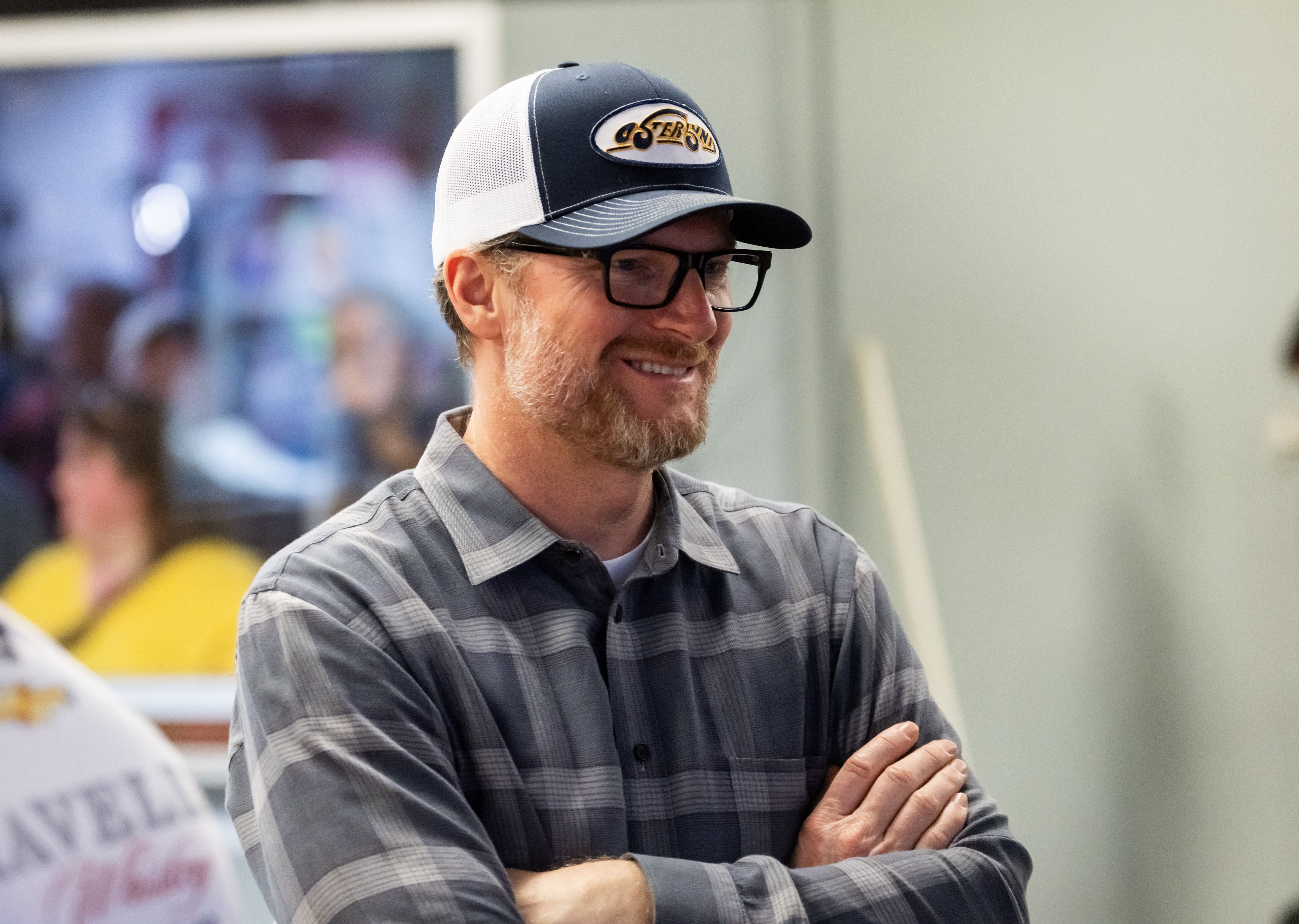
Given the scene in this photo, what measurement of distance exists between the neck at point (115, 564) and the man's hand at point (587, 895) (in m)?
2.16

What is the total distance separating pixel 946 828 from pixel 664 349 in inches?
22.6

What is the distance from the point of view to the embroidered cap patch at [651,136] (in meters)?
1.24

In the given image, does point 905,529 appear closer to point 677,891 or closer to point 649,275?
point 649,275

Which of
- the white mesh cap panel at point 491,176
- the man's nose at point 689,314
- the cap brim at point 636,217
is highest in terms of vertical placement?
the white mesh cap panel at point 491,176

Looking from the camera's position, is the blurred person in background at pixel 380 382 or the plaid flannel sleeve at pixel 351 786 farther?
the blurred person in background at pixel 380 382

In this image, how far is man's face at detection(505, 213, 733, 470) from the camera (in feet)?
4.07

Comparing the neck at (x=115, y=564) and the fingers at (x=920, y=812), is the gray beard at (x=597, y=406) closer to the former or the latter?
the fingers at (x=920, y=812)

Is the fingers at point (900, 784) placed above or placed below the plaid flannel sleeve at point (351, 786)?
below

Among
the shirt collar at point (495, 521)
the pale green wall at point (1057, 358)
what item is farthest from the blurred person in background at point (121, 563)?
the shirt collar at point (495, 521)

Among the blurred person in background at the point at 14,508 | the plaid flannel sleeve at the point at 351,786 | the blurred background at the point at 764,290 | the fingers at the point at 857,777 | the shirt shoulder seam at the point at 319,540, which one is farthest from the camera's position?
the blurred person in background at the point at 14,508

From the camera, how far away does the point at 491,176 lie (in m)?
1.28

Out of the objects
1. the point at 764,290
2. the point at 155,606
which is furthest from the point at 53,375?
the point at 764,290

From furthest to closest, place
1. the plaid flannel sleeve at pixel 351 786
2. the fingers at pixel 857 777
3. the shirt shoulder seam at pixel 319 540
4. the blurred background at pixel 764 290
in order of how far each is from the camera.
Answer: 1. the blurred background at pixel 764 290
2. the fingers at pixel 857 777
3. the shirt shoulder seam at pixel 319 540
4. the plaid flannel sleeve at pixel 351 786

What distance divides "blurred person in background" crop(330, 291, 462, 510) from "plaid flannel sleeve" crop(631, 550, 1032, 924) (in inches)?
67.4
